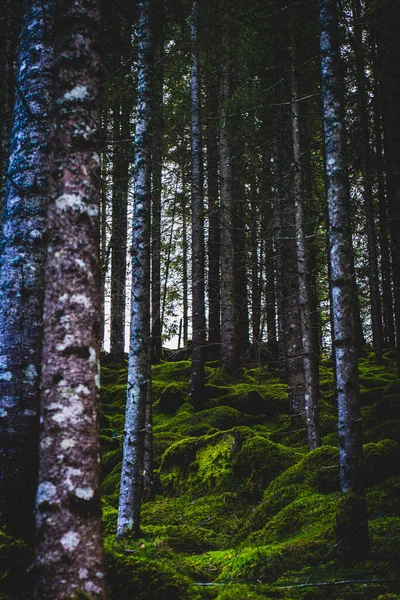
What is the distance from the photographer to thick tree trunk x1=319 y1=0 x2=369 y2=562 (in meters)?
4.49

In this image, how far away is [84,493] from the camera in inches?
90.1

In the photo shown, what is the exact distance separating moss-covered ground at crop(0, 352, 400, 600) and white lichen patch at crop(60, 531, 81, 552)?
1275 mm

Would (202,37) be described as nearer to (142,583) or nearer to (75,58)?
(75,58)

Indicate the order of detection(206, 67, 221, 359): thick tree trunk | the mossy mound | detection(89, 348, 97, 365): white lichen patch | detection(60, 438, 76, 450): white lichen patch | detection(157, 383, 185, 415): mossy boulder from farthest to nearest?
detection(206, 67, 221, 359): thick tree trunk, detection(157, 383, 185, 415): mossy boulder, the mossy mound, detection(89, 348, 97, 365): white lichen patch, detection(60, 438, 76, 450): white lichen patch

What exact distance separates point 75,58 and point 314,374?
737cm

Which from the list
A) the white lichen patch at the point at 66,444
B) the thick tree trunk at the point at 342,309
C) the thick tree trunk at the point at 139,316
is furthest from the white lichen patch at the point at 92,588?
the thick tree trunk at the point at 139,316

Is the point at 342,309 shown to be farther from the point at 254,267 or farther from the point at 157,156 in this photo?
the point at 254,267

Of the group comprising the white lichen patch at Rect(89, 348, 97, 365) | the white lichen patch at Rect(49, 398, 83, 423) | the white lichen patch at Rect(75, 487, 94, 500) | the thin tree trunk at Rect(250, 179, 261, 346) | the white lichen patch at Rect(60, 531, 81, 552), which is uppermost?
the thin tree trunk at Rect(250, 179, 261, 346)

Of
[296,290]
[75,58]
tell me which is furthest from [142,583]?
[296,290]

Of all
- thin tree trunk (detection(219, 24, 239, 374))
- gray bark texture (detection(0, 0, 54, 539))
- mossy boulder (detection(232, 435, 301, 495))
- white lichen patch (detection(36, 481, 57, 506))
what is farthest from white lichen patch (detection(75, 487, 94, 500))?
thin tree trunk (detection(219, 24, 239, 374))

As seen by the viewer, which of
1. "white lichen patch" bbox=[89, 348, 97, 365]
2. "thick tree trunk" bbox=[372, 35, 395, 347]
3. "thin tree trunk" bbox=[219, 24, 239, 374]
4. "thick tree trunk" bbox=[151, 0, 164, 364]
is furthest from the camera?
"thin tree trunk" bbox=[219, 24, 239, 374]

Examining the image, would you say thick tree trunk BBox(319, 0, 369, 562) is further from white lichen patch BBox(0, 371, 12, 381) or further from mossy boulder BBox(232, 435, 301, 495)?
white lichen patch BBox(0, 371, 12, 381)

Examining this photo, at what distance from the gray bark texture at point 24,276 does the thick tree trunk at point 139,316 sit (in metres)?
2.38

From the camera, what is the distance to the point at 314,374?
870cm
